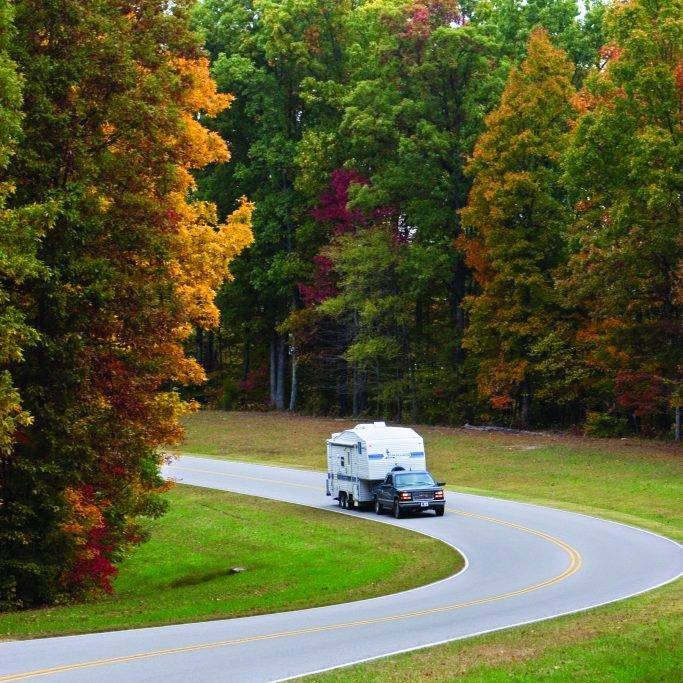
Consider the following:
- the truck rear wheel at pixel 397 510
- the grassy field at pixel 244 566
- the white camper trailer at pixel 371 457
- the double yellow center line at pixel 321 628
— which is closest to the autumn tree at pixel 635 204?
the white camper trailer at pixel 371 457

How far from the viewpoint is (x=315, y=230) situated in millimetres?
73062

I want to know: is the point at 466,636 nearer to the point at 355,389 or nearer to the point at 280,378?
the point at 355,389

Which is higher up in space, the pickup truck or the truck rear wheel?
the pickup truck

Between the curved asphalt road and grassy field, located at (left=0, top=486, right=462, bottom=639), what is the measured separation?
0.95 meters

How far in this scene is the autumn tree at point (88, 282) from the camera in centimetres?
2356

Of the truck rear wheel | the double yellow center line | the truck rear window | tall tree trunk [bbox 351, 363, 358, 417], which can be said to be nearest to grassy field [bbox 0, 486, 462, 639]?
the truck rear wheel

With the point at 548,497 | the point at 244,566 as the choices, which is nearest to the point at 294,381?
the point at 548,497

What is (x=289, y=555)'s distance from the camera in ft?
105

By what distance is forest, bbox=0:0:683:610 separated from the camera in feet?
78.3

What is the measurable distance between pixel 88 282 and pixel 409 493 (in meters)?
17.7

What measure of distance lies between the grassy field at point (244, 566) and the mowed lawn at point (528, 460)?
343 inches

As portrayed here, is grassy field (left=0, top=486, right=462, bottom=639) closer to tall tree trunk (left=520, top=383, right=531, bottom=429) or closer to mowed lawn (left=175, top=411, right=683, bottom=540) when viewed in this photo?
mowed lawn (left=175, top=411, right=683, bottom=540)

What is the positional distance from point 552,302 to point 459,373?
8.31 m

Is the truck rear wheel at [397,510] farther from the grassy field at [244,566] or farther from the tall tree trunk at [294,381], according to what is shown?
the tall tree trunk at [294,381]
